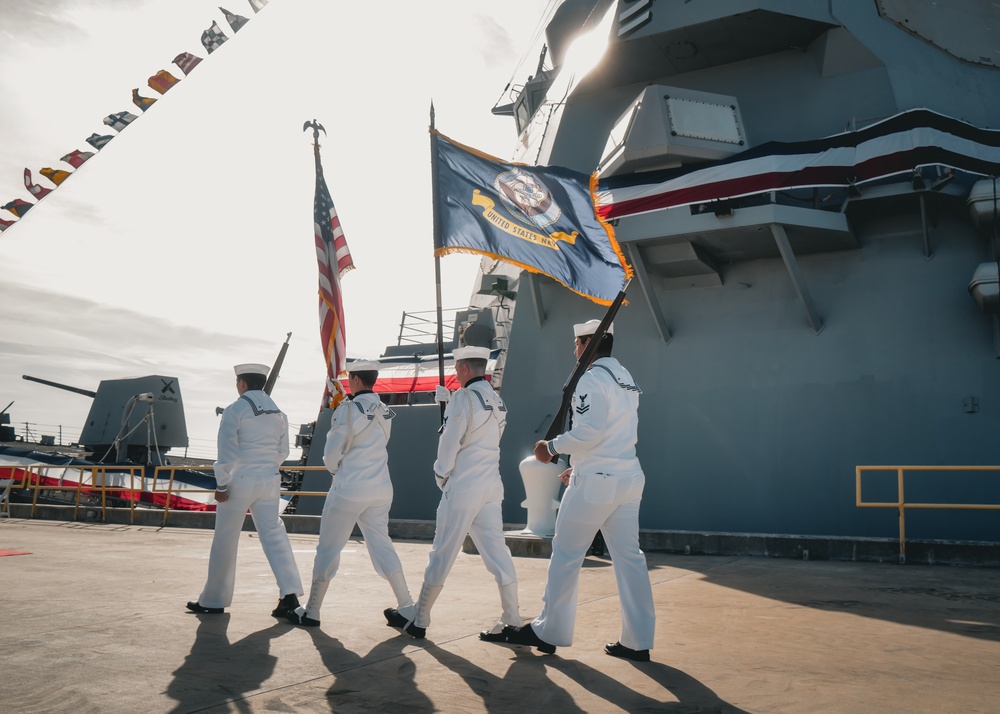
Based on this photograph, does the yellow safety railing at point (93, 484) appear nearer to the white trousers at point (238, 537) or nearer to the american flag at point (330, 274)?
the american flag at point (330, 274)

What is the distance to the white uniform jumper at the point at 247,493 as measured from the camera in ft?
17.0

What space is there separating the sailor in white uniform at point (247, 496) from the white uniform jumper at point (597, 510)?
195 cm

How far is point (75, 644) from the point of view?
3.85 meters

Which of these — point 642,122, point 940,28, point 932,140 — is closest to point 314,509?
point 642,122

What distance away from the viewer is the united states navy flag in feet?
20.7

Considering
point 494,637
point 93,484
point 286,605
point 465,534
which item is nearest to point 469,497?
point 465,534

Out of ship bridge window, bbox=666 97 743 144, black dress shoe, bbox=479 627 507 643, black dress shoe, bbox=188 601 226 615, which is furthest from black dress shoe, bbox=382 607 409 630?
ship bridge window, bbox=666 97 743 144

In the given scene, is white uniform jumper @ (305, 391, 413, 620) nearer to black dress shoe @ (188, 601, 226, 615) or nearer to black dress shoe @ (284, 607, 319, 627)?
black dress shoe @ (284, 607, 319, 627)

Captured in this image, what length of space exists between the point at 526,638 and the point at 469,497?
85cm

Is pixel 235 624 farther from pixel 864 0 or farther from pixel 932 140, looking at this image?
pixel 864 0

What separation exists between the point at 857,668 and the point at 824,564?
16.7 ft

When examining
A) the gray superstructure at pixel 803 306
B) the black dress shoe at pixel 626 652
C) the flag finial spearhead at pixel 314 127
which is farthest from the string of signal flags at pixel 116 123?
the black dress shoe at pixel 626 652

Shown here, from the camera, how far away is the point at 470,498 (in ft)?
14.9

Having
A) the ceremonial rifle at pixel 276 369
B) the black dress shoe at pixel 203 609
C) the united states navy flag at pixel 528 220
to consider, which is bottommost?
the black dress shoe at pixel 203 609
